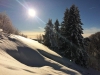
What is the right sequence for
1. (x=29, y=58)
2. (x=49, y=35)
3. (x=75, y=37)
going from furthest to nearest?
1. (x=49, y=35)
2. (x=75, y=37)
3. (x=29, y=58)

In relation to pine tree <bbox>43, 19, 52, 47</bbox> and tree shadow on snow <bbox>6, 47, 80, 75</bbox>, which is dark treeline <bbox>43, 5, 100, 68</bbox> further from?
pine tree <bbox>43, 19, 52, 47</bbox>

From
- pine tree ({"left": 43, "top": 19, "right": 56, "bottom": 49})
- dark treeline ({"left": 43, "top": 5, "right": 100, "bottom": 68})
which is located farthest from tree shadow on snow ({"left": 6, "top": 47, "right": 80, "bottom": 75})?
pine tree ({"left": 43, "top": 19, "right": 56, "bottom": 49})

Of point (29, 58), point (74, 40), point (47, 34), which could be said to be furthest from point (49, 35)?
point (29, 58)

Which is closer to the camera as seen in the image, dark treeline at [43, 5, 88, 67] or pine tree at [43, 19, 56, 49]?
dark treeline at [43, 5, 88, 67]

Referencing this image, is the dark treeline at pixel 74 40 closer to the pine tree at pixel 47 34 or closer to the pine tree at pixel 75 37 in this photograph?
the pine tree at pixel 75 37

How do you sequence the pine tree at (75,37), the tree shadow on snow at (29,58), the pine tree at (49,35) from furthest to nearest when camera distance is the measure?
the pine tree at (49,35) < the pine tree at (75,37) < the tree shadow on snow at (29,58)

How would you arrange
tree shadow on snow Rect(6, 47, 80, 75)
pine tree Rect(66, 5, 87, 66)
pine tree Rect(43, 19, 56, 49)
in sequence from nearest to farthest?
tree shadow on snow Rect(6, 47, 80, 75), pine tree Rect(66, 5, 87, 66), pine tree Rect(43, 19, 56, 49)

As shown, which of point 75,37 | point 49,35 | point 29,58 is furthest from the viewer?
point 49,35

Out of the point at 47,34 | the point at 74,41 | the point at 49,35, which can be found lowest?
the point at 74,41

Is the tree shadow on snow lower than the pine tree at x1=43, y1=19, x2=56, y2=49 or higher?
lower

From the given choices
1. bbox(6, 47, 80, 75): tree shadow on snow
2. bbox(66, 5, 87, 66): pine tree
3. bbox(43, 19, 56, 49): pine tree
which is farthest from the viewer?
bbox(43, 19, 56, 49): pine tree

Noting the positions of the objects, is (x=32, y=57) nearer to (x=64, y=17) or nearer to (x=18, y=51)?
(x=18, y=51)

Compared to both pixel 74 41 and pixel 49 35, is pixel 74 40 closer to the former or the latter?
pixel 74 41

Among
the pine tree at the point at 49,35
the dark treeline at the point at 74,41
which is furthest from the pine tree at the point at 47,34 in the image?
the dark treeline at the point at 74,41
